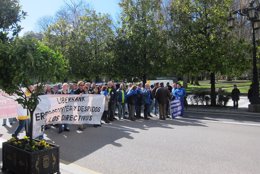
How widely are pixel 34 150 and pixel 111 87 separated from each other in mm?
8864

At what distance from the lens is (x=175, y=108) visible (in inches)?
608

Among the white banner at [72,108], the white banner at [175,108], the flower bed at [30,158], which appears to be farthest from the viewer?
the white banner at [175,108]

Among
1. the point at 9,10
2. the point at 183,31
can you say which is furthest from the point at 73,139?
the point at 183,31

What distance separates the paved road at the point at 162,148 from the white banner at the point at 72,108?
0.46m

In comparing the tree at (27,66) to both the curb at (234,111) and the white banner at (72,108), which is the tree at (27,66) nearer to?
the white banner at (72,108)

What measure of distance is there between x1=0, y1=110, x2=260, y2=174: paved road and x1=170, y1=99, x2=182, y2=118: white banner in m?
2.04

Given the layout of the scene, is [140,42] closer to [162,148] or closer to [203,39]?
[203,39]

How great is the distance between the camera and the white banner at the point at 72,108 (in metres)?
10.8

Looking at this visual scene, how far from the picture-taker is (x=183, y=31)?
2125cm

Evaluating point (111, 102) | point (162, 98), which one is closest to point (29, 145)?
point (111, 102)

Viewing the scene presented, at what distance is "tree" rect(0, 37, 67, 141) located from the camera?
5652mm

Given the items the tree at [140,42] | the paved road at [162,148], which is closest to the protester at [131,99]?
the paved road at [162,148]

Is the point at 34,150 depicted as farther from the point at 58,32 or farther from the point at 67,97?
the point at 58,32

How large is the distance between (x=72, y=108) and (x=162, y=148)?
14.6ft
